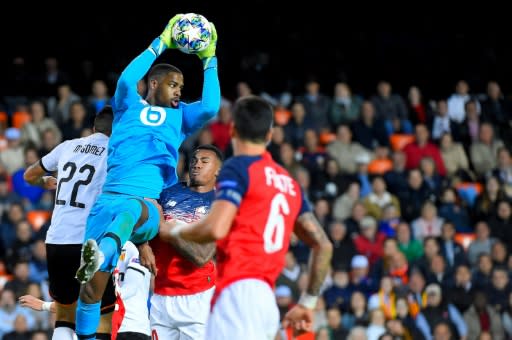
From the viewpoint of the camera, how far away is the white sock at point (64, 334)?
950 centimetres

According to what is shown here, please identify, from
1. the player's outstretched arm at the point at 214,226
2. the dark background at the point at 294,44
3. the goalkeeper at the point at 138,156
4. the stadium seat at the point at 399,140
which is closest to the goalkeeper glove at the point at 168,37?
the goalkeeper at the point at 138,156

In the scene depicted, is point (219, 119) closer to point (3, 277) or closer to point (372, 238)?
point (372, 238)

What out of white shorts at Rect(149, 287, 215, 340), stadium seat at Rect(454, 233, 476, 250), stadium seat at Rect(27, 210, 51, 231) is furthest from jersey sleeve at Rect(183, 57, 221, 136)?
stadium seat at Rect(454, 233, 476, 250)

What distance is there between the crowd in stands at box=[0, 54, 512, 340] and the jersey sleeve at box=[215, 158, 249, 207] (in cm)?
893

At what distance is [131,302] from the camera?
10.3 metres

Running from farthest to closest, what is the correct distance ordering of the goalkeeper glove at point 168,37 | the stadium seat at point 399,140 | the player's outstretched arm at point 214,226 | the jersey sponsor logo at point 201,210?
the stadium seat at point 399,140 → the jersey sponsor logo at point 201,210 → the goalkeeper glove at point 168,37 → the player's outstretched arm at point 214,226

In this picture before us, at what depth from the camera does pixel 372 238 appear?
18.6 meters

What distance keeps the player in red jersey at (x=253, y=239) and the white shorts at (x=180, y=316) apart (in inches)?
105

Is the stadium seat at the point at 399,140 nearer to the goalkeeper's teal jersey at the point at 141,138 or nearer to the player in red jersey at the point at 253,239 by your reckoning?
the goalkeeper's teal jersey at the point at 141,138

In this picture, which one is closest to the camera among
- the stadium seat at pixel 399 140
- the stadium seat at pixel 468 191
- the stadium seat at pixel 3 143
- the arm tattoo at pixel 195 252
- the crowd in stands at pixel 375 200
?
the arm tattoo at pixel 195 252

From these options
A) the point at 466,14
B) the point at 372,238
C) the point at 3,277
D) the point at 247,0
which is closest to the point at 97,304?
the point at 3,277

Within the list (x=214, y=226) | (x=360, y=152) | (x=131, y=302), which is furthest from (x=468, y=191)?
(x=214, y=226)

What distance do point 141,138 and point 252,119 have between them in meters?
2.13

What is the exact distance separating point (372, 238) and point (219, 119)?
348cm
